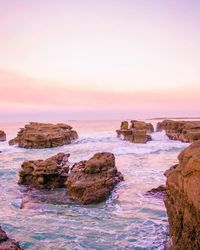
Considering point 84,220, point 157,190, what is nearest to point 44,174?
point 157,190

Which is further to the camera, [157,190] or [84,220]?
[157,190]

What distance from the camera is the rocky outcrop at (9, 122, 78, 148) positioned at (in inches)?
1563

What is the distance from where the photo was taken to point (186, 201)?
243 inches

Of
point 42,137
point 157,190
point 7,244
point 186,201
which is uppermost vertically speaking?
point 186,201

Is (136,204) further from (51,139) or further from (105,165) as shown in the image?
(51,139)

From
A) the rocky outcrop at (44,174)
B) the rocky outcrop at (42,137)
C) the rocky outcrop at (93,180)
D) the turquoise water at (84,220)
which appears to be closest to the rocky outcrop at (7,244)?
the turquoise water at (84,220)

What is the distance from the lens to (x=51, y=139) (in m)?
40.4

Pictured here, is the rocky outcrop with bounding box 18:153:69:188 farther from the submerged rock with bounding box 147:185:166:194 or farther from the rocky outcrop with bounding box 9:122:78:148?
the rocky outcrop with bounding box 9:122:78:148

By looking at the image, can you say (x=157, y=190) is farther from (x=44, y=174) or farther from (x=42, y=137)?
(x=42, y=137)

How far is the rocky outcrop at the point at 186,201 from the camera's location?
5875 mm

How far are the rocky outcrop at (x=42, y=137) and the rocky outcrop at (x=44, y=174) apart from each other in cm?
2219

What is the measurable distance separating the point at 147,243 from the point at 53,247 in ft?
8.71

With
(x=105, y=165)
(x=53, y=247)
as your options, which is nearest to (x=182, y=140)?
(x=105, y=165)

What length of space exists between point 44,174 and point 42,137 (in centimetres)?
2431
